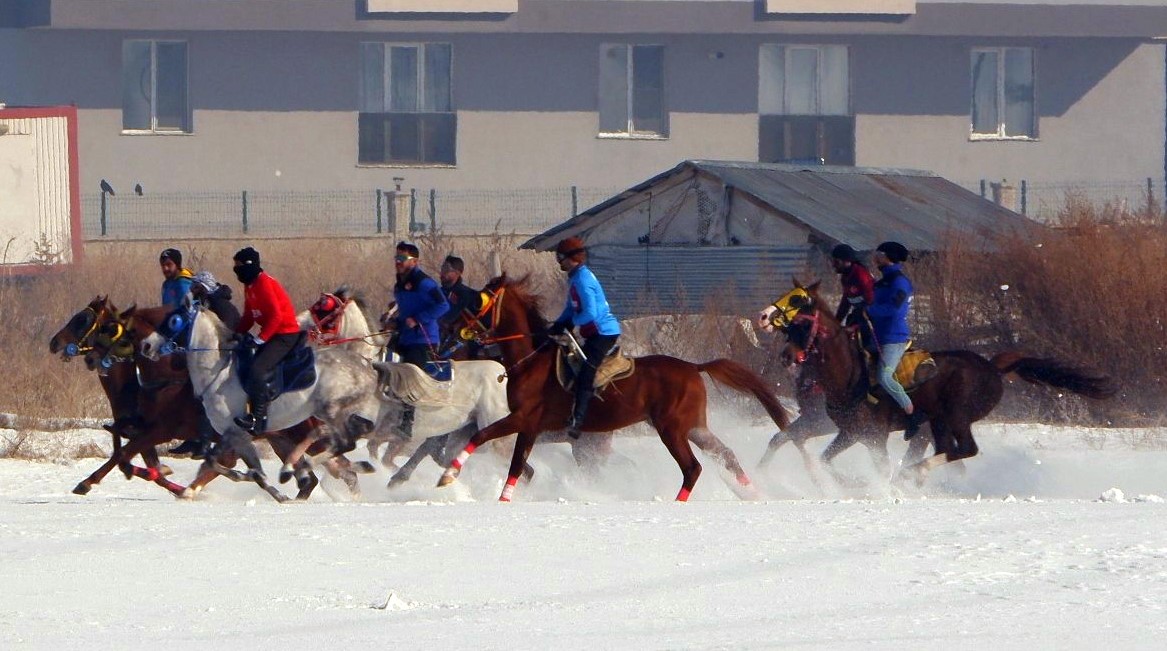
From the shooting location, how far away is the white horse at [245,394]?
560 inches

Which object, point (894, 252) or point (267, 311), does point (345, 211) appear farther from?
point (267, 311)

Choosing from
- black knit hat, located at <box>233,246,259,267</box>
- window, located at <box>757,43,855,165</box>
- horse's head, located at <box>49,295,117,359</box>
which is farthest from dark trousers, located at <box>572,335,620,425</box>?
window, located at <box>757,43,855,165</box>

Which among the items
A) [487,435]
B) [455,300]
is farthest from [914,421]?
[455,300]

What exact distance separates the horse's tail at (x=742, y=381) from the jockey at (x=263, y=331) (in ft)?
10.3

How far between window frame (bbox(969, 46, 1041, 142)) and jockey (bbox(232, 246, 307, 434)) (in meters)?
28.6

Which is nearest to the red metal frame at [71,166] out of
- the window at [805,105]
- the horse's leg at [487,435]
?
the horse's leg at [487,435]

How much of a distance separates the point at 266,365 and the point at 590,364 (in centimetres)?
232

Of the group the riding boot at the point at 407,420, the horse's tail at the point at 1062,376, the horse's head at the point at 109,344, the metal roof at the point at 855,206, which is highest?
the metal roof at the point at 855,206

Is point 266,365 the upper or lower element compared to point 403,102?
lower

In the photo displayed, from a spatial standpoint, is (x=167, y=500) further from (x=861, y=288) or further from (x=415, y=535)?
(x=861, y=288)

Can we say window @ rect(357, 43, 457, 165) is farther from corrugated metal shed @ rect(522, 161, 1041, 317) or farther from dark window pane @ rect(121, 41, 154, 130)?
corrugated metal shed @ rect(522, 161, 1041, 317)

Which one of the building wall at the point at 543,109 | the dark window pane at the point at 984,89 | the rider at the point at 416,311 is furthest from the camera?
the dark window pane at the point at 984,89

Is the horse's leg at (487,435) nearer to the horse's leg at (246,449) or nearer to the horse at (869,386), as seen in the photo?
the horse's leg at (246,449)

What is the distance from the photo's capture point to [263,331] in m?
14.2
